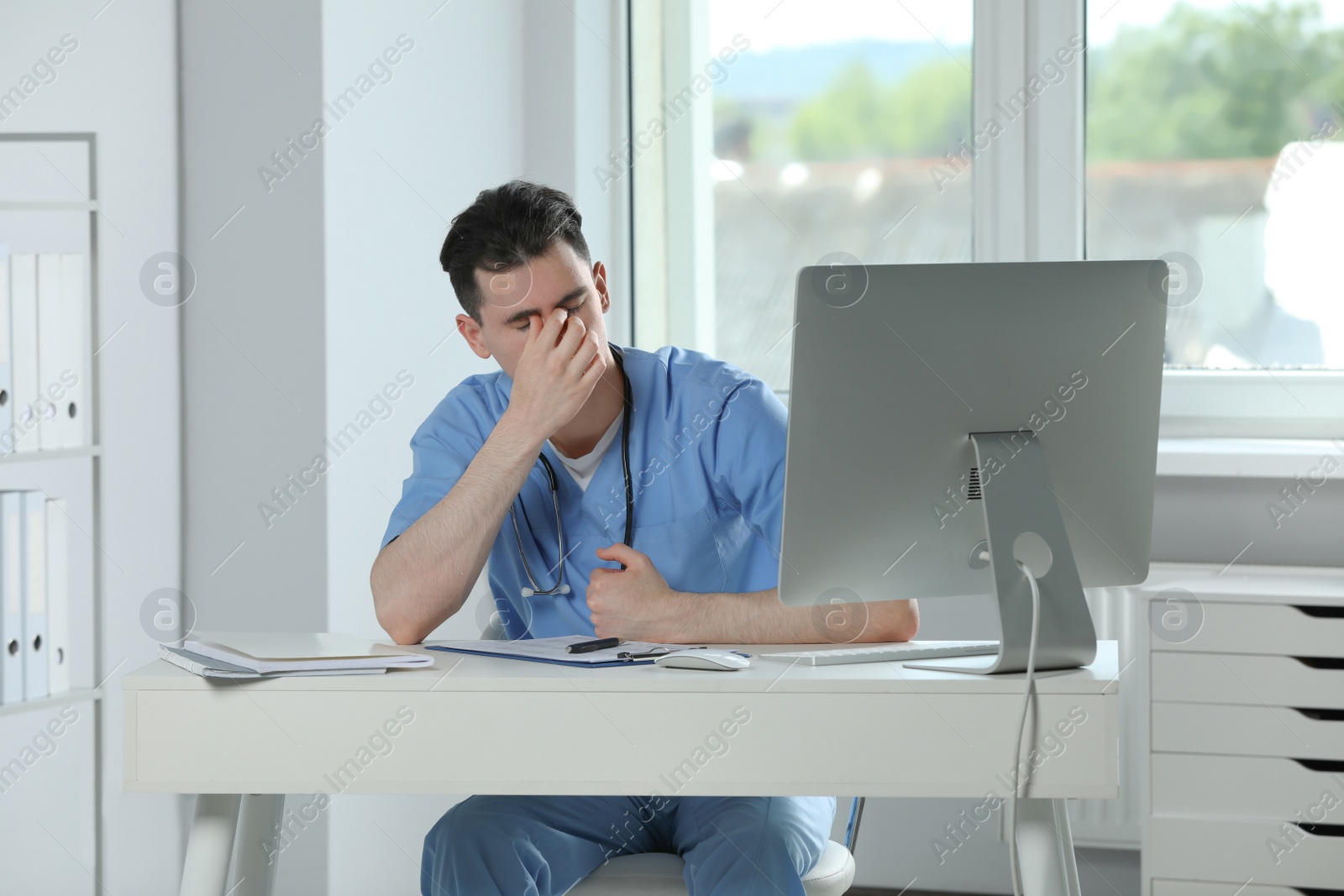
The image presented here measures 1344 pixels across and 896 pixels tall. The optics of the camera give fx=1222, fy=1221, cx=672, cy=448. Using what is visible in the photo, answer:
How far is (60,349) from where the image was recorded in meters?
Answer: 1.89

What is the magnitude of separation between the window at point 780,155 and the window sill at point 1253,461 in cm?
66

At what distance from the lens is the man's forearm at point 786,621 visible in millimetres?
1348

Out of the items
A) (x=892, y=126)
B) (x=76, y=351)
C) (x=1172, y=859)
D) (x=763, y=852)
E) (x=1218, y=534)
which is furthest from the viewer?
(x=892, y=126)

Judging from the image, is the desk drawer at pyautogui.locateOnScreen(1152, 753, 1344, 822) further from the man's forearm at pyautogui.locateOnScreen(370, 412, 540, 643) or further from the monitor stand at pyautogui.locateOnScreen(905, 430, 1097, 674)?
the man's forearm at pyautogui.locateOnScreen(370, 412, 540, 643)

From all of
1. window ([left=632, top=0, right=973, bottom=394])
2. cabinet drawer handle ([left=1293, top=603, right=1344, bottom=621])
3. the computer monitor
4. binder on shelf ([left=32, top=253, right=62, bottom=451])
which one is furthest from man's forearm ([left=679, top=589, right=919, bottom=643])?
window ([left=632, top=0, right=973, bottom=394])

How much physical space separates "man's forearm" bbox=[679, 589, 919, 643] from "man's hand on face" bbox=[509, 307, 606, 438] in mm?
283

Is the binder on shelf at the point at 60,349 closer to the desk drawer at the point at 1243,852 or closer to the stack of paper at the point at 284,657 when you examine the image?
the stack of paper at the point at 284,657

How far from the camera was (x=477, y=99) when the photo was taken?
101 inches

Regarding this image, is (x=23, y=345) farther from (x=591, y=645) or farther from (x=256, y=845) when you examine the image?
(x=591, y=645)

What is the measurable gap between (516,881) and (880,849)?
144cm

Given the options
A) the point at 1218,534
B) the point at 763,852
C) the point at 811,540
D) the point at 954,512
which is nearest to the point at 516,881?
the point at 763,852

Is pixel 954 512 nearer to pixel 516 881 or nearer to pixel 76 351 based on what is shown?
pixel 516 881

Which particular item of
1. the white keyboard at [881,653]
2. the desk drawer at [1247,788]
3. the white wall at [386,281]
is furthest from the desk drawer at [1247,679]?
the white wall at [386,281]

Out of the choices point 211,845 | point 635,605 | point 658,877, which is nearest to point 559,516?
point 635,605
